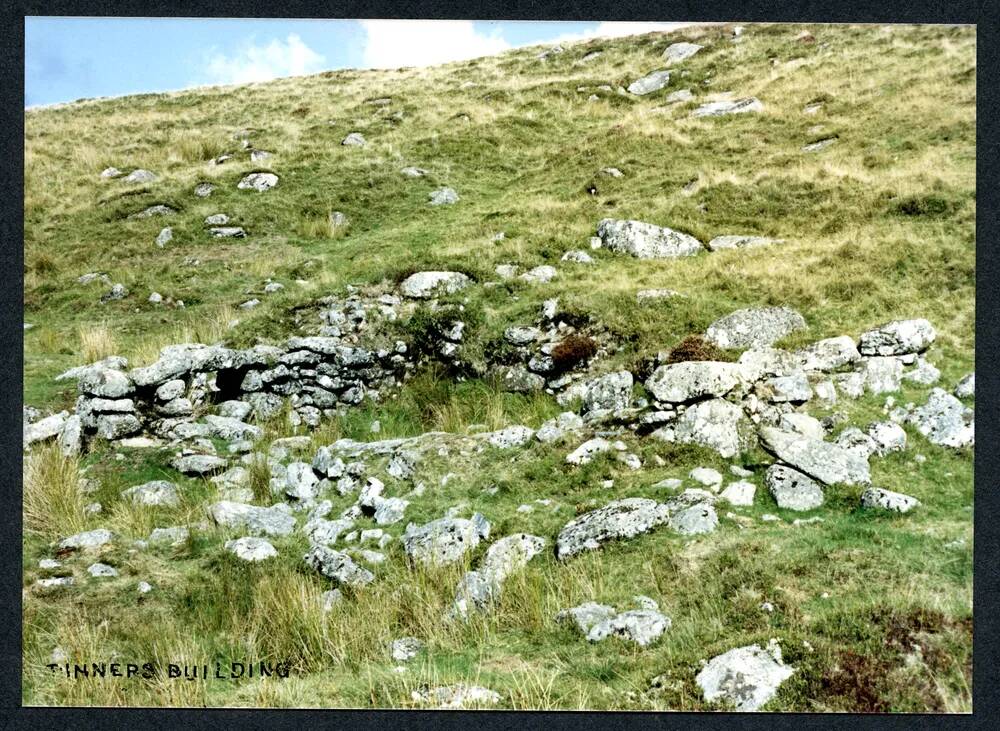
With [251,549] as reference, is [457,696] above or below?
below

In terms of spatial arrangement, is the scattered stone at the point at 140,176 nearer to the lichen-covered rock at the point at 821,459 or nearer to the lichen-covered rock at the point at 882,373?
the lichen-covered rock at the point at 821,459

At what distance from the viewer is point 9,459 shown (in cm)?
834

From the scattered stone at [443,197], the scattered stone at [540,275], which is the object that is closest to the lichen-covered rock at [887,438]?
the scattered stone at [540,275]

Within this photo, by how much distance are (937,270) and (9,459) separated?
526 inches

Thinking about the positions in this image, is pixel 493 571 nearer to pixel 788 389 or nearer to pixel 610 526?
pixel 610 526

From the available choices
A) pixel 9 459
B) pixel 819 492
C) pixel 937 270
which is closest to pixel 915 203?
pixel 937 270

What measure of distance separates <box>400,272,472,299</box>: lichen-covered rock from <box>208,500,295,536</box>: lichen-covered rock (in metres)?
5.43

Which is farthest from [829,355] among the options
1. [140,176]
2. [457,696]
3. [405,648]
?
[140,176]

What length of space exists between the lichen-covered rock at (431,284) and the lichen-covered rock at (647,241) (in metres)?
3.45

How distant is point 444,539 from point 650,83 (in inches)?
918

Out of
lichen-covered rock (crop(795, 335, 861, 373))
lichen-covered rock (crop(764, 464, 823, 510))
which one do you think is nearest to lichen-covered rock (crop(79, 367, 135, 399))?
lichen-covered rock (crop(764, 464, 823, 510))

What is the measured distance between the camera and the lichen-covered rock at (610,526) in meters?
6.91

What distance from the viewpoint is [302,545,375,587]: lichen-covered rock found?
23.0 ft

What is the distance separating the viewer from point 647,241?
13969 millimetres
